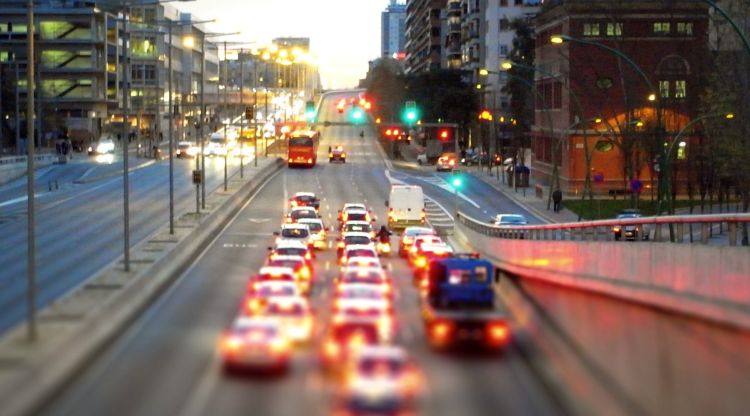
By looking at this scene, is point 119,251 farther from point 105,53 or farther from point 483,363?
point 105,53

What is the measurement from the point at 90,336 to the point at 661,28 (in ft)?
232

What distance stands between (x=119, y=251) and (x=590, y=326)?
25.3 metres

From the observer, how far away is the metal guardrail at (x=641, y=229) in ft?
88.0

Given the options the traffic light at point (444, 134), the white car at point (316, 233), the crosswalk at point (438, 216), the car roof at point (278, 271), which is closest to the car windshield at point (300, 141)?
the crosswalk at point (438, 216)

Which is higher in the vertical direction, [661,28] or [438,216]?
[661,28]

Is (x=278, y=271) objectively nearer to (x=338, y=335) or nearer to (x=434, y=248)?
(x=338, y=335)

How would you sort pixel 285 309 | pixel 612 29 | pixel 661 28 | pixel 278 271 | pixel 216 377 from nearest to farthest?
pixel 216 377 → pixel 285 309 → pixel 278 271 → pixel 612 29 → pixel 661 28

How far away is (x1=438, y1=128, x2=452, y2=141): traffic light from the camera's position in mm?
142175

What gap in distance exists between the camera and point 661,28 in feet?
296

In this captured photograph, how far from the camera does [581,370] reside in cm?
2359

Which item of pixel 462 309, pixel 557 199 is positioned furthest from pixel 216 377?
pixel 557 199

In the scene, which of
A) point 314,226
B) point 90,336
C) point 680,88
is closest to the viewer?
point 90,336

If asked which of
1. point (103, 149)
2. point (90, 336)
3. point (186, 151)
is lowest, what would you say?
point (90, 336)

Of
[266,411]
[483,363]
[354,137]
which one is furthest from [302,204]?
[354,137]
